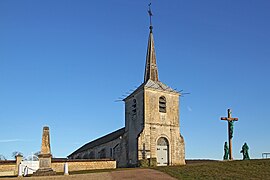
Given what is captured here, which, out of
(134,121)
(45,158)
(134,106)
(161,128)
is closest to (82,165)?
(45,158)

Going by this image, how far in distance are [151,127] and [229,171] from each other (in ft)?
47.1

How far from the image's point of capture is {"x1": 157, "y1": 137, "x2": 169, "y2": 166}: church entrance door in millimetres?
34844

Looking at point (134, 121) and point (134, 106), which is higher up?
point (134, 106)

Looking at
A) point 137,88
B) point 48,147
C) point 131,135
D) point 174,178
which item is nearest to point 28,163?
point 48,147

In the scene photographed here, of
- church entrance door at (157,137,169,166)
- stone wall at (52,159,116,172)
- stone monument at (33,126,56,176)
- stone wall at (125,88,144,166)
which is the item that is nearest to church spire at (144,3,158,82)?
stone wall at (125,88,144,166)

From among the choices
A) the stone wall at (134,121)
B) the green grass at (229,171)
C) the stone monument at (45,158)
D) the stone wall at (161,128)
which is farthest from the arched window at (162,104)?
the stone monument at (45,158)

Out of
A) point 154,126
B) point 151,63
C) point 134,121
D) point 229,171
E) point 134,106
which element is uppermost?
point 151,63

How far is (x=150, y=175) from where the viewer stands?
20281 millimetres

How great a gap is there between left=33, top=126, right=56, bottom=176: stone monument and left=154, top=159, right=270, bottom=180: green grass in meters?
8.29

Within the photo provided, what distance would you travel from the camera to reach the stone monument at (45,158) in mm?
23922

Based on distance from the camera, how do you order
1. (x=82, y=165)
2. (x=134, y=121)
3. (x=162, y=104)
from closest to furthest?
(x=82, y=165), (x=162, y=104), (x=134, y=121)

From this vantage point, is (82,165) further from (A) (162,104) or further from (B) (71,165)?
(A) (162,104)

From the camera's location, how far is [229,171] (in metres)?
21.1

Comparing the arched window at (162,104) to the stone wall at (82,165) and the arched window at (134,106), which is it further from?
the stone wall at (82,165)
